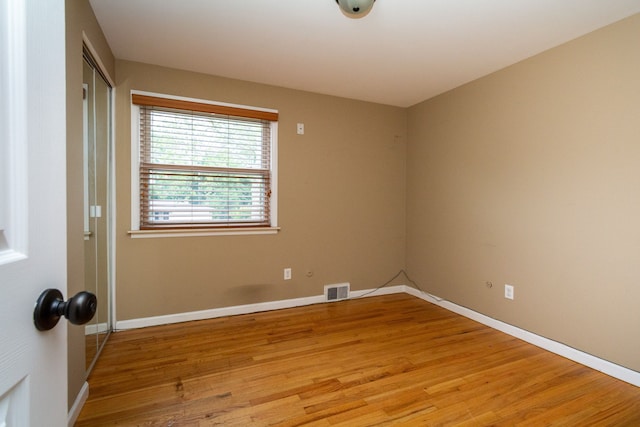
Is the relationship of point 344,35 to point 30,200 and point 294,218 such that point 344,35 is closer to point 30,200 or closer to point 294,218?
point 294,218

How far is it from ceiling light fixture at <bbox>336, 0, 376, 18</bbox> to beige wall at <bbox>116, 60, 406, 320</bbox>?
1.52 m

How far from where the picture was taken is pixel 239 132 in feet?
10.5

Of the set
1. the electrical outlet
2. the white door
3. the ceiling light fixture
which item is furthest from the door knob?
the electrical outlet

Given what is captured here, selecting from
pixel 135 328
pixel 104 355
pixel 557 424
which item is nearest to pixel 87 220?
pixel 104 355

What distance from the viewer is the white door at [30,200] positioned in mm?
459

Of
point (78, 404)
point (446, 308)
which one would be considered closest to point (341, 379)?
point (78, 404)

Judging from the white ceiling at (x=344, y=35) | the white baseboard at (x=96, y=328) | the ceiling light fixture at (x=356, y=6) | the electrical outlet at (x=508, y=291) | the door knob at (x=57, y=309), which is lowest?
the white baseboard at (x=96, y=328)

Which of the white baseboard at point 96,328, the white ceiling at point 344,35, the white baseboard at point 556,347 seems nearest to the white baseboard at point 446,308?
the white baseboard at point 556,347

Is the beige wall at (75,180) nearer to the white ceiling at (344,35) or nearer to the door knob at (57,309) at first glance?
the white ceiling at (344,35)

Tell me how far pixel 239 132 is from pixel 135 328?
211cm

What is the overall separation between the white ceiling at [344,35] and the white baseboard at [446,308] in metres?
2.35

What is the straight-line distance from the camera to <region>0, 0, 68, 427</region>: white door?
46cm

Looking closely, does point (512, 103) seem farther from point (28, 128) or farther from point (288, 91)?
point (28, 128)

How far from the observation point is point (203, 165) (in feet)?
9.97
